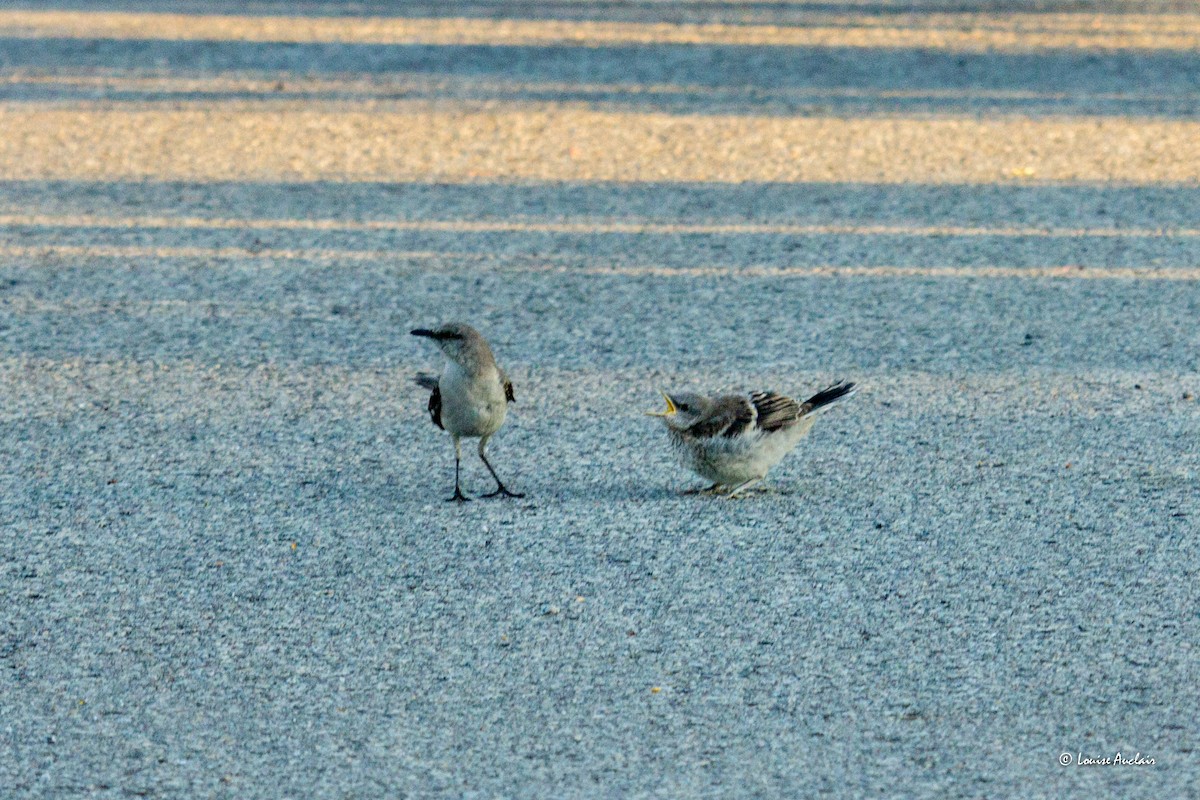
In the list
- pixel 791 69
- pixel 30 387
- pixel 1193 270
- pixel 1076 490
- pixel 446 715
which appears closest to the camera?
pixel 446 715

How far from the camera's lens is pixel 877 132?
11547mm

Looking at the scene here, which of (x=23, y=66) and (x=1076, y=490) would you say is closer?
(x=1076, y=490)

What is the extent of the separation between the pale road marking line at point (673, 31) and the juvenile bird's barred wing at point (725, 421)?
9.11m

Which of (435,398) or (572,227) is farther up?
(435,398)

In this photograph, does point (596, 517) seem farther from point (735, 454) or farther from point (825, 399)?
point (825, 399)

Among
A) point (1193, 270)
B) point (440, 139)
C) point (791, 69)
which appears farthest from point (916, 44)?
point (1193, 270)

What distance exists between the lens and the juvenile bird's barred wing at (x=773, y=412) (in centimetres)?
585

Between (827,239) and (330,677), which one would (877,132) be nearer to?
(827,239)

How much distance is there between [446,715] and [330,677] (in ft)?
1.29

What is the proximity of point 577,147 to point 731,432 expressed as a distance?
5.75 meters

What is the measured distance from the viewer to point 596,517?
19.1 ft

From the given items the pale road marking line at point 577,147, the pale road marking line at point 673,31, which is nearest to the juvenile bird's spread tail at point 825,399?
the pale road marking line at point 577,147

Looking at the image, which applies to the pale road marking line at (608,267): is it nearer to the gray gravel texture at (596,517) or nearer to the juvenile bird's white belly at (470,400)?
the gray gravel texture at (596,517)

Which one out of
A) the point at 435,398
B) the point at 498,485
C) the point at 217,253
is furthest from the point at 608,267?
the point at 435,398
